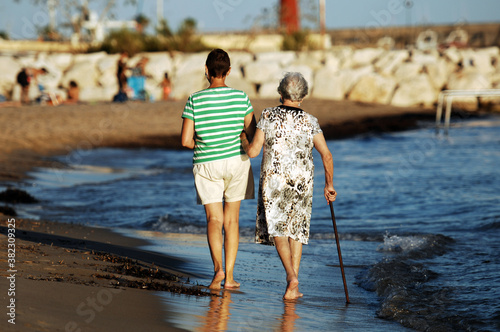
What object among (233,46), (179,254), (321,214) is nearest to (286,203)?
(179,254)

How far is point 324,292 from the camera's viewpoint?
16.8 feet

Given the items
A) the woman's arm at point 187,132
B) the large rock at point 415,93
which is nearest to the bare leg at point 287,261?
the woman's arm at point 187,132

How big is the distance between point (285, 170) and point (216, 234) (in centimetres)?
71

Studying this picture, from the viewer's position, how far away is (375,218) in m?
8.91

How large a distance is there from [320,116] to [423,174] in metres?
10.3

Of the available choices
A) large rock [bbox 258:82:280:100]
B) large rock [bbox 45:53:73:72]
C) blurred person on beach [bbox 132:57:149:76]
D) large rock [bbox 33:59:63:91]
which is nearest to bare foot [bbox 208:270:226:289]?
large rock [bbox 258:82:280:100]

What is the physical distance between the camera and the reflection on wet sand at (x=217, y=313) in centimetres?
373

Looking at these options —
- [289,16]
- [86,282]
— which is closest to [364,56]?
[289,16]

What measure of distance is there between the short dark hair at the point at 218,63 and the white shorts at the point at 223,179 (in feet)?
2.05

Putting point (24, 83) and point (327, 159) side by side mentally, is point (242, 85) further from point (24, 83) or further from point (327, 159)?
point (327, 159)

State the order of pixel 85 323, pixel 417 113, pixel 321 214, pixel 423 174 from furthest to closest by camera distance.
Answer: pixel 417 113
pixel 423 174
pixel 321 214
pixel 85 323

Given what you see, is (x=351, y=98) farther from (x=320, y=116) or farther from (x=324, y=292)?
(x=324, y=292)

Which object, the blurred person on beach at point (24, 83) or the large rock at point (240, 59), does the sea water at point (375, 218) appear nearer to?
the blurred person on beach at point (24, 83)

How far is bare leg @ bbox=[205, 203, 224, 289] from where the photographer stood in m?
4.85
